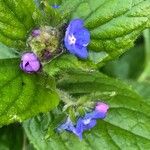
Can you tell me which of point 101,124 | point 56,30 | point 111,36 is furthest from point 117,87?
point 56,30

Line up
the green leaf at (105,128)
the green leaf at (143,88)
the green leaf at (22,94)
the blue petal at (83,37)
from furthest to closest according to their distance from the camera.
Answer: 1. the green leaf at (143,88)
2. the green leaf at (105,128)
3. the blue petal at (83,37)
4. the green leaf at (22,94)

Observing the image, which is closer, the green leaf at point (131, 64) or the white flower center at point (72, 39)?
the white flower center at point (72, 39)

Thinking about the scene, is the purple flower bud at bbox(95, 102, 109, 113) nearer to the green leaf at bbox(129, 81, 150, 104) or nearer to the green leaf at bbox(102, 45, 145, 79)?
the green leaf at bbox(129, 81, 150, 104)

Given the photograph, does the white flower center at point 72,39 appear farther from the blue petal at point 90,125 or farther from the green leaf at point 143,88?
the green leaf at point 143,88

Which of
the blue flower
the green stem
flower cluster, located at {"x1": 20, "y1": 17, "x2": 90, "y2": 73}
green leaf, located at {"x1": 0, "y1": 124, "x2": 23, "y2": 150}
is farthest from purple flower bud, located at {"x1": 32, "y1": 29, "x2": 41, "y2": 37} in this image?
the green stem

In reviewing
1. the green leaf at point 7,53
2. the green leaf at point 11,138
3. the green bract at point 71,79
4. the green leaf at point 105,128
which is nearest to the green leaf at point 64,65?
the green bract at point 71,79

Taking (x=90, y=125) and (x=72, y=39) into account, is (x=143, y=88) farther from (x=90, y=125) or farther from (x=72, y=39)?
(x=72, y=39)
